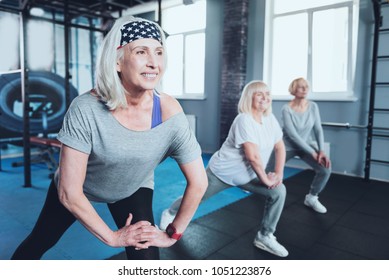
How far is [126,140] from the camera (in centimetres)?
100

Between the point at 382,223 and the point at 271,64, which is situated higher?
the point at 271,64

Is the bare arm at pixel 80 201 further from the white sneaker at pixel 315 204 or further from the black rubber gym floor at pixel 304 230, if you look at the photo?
the white sneaker at pixel 315 204

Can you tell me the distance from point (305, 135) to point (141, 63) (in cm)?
227

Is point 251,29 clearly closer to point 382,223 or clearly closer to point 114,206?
point 382,223

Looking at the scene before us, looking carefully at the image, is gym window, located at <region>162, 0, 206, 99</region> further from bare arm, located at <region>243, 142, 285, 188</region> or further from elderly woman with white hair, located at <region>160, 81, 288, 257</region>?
bare arm, located at <region>243, 142, 285, 188</region>

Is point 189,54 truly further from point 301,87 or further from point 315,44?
point 301,87

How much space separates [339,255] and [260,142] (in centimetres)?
89

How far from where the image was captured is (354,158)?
13.1 ft

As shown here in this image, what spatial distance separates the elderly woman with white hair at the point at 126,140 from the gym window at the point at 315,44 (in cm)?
214

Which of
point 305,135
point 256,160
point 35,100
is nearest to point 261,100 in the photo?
point 256,160

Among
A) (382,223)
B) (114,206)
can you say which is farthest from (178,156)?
(382,223)

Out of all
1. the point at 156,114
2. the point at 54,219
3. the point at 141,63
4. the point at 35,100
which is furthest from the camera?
the point at 35,100

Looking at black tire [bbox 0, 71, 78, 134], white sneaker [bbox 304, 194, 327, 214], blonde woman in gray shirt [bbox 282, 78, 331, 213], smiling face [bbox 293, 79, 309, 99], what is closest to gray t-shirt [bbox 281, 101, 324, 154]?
blonde woman in gray shirt [bbox 282, 78, 331, 213]

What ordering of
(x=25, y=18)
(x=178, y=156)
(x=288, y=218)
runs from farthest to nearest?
(x=25, y=18), (x=288, y=218), (x=178, y=156)
